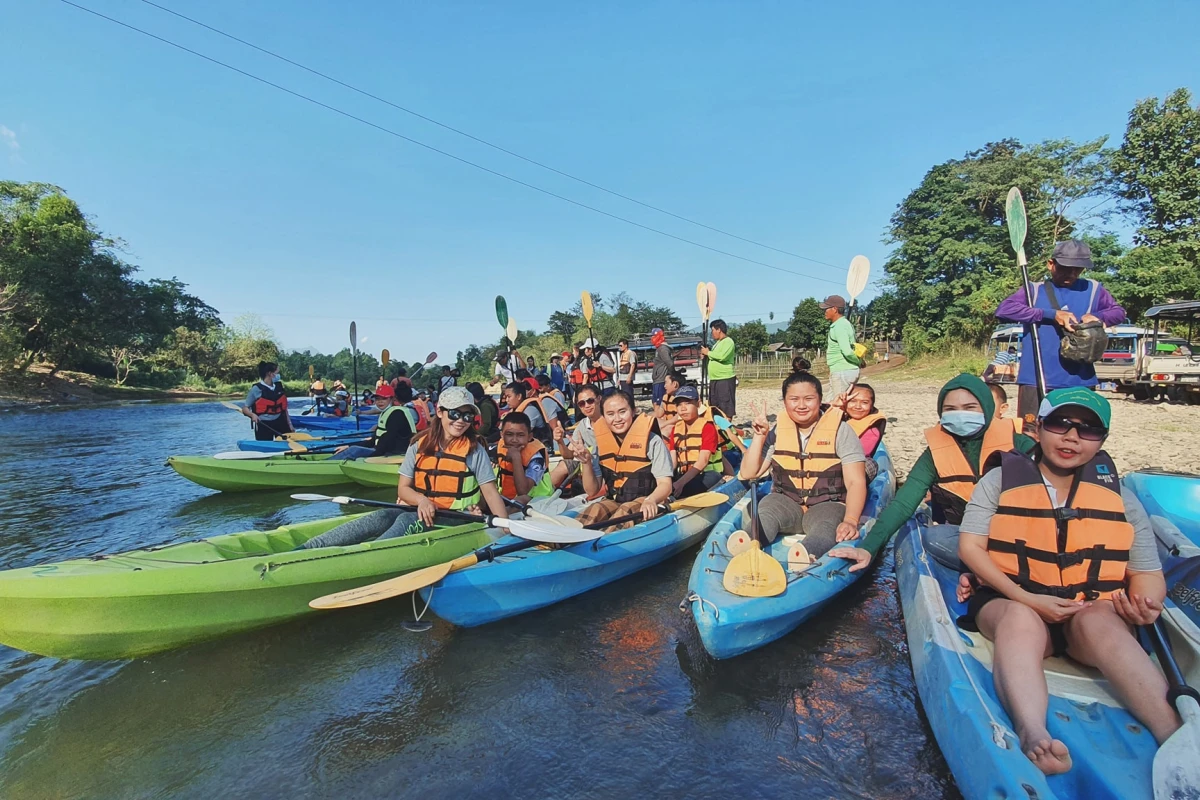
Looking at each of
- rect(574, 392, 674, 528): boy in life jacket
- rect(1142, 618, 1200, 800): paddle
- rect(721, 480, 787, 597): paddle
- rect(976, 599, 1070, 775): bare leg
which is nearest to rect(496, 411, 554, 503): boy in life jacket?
rect(574, 392, 674, 528): boy in life jacket

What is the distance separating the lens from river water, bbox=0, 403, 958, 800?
2729 millimetres

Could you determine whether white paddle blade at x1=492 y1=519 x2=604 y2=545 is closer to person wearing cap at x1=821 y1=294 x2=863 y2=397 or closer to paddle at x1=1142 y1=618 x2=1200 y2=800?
paddle at x1=1142 y1=618 x2=1200 y2=800

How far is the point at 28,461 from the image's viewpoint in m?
12.1

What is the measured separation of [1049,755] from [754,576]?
1561mm

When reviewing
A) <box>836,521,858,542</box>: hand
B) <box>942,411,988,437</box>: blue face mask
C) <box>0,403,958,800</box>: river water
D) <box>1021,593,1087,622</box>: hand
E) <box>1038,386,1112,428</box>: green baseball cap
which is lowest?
<box>0,403,958,800</box>: river water

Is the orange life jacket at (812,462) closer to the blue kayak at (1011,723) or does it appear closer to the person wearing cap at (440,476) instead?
the blue kayak at (1011,723)

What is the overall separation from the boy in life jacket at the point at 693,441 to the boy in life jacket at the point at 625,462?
2.79ft

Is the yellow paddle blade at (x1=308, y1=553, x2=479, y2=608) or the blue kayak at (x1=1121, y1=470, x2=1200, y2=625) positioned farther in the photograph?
the yellow paddle blade at (x1=308, y1=553, x2=479, y2=608)

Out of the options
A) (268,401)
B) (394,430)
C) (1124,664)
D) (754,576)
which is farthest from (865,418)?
(268,401)

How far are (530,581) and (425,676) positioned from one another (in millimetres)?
816

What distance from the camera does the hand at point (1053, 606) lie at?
7.37 ft

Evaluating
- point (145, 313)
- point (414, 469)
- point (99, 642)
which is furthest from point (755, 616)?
point (145, 313)

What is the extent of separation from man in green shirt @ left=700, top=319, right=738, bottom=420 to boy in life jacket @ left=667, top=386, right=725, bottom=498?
275 centimetres

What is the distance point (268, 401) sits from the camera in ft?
33.1
